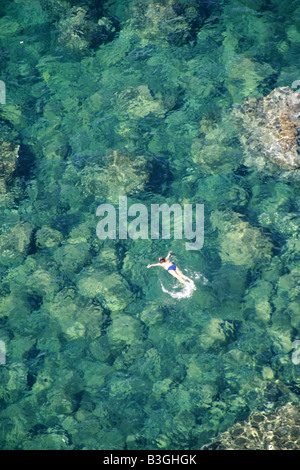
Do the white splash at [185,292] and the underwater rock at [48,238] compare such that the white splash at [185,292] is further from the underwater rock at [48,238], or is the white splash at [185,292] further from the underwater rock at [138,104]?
the underwater rock at [138,104]

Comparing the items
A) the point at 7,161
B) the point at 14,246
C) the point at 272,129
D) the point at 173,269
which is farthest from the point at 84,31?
the point at 173,269

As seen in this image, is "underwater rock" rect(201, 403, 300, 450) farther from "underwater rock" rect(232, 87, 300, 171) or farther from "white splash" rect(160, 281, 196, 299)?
"underwater rock" rect(232, 87, 300, 171)

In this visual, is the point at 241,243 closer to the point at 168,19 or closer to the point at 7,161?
the point at 7,161

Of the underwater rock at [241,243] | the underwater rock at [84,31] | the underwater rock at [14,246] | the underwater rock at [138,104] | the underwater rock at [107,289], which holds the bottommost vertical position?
the underwater rock at [107,289]

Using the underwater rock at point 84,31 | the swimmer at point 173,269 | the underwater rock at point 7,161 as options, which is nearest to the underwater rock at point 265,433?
the swimmer at point 173,269

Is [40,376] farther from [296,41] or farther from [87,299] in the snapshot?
[296,41]
